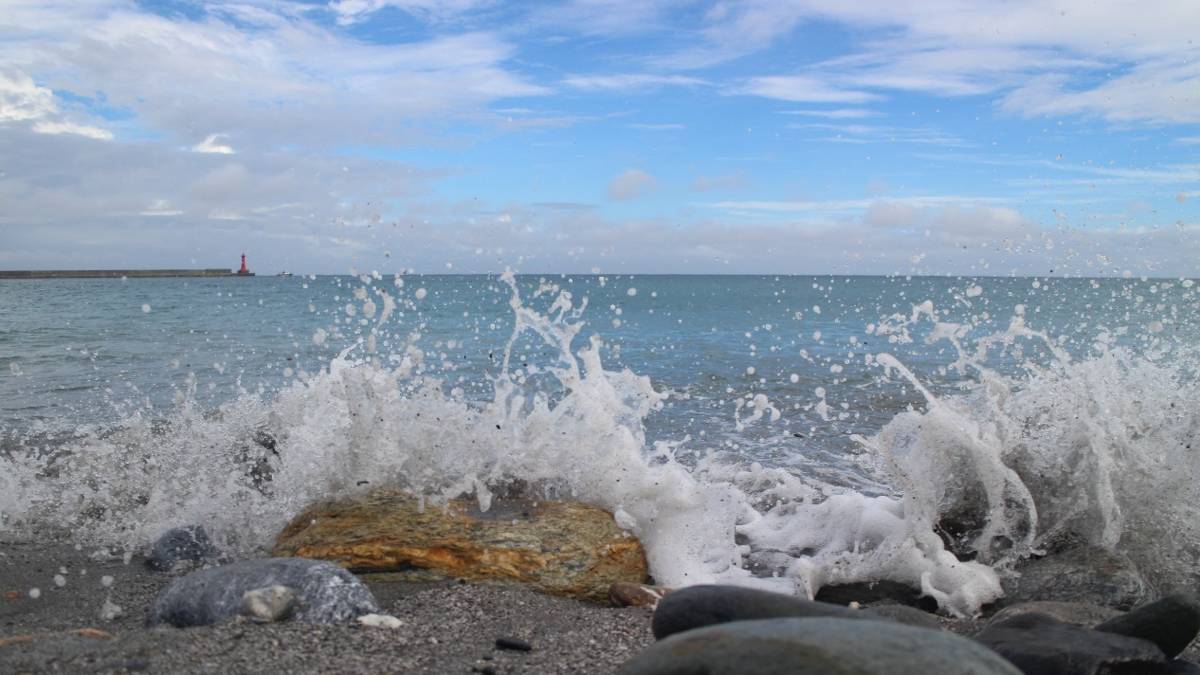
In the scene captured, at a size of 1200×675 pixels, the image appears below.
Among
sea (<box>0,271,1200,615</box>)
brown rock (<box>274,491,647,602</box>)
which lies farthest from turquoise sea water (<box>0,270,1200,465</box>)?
brown rock (<box>274,491,647,602</box>)

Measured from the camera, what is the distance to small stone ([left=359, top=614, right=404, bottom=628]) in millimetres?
3764

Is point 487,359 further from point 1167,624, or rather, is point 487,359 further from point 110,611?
point 1167,624

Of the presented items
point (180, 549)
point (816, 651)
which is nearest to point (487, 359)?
point (180, 549)

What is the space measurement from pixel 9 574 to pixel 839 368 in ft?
35.6

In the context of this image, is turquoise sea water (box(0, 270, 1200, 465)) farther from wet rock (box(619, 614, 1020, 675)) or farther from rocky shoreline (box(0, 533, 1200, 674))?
wet rock (box(619, 614, 1020, 675))

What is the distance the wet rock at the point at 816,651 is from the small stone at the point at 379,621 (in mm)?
1679

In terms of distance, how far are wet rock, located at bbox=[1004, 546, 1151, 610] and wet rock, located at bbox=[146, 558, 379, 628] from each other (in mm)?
3489

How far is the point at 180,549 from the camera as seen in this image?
524cm

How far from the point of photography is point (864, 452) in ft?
27.9

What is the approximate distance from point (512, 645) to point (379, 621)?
1.86 ft

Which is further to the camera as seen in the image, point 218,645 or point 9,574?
point 9,574

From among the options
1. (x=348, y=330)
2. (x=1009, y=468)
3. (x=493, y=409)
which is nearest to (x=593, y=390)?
(x=493, y=409)

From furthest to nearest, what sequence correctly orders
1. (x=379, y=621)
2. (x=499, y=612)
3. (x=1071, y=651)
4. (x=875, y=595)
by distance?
(x=875, y=595) → (x=499, y=612) → (x=379, y=621) → (x=1071, y=651)

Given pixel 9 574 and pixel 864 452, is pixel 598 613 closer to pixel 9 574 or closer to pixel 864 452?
pixel 9 574
